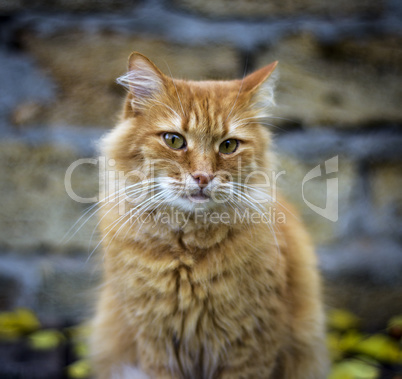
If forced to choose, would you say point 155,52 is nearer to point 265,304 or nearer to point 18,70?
point 18,70

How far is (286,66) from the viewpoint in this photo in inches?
68.1

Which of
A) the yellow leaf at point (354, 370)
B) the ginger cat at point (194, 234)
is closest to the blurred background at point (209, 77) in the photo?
the yellow leaf at point (354, 370)

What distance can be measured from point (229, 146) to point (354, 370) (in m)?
0.93

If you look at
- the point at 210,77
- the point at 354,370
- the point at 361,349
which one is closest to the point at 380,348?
the point at 361,349

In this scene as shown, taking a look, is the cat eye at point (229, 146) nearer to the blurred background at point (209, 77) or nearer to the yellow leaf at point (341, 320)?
the blurred background at point (209, 77)

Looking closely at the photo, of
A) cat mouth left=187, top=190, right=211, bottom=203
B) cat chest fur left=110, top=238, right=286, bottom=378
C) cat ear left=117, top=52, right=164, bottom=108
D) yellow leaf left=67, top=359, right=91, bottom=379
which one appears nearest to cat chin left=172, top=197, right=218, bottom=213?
cat mouth left=187, top=190, right=211, bottom=203

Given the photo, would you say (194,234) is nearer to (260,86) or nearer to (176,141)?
(176,141)

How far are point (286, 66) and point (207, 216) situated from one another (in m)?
0.87

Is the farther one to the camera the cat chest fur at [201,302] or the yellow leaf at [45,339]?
the yellow leaf at [45,339]

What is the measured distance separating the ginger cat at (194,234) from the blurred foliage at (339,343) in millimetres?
376

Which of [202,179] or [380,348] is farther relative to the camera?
[380,348]

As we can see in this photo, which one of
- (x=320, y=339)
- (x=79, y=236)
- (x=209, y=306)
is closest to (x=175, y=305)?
(x=209, y=306)

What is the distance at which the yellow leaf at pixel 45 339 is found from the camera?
Answer: 1.61 meters

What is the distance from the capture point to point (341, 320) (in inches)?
70.9
